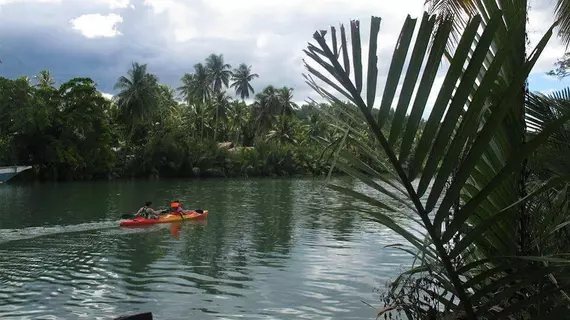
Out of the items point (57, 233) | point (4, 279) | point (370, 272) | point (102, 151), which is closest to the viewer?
point (4, 279)

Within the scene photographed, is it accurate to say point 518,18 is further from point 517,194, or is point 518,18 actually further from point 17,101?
point 17,101

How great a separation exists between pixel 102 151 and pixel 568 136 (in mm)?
57558

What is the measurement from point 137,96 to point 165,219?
42216mm

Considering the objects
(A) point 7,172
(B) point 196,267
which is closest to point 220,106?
(A) point 7,172

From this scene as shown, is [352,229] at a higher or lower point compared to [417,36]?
lower

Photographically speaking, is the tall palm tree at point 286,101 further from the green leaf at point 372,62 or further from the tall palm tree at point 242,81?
the green leaf at point 372,62

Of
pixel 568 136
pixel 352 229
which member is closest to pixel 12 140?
pixel 352 229

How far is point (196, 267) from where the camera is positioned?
13.8 metres

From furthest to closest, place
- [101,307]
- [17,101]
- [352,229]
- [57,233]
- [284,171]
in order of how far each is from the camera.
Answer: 1. [284,171]
2. [17,101]
3. [352,229]
4. [57,233]
5. [101,307]

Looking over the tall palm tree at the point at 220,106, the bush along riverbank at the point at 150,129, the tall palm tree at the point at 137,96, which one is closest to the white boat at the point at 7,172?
the bush along riverbank at the point at 150,129

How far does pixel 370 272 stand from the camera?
13227mm

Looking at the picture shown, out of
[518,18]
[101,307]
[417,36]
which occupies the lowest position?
[101,307]

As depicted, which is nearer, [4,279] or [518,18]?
[518,18]

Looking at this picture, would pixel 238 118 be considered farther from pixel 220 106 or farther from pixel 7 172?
pixel 7 172
